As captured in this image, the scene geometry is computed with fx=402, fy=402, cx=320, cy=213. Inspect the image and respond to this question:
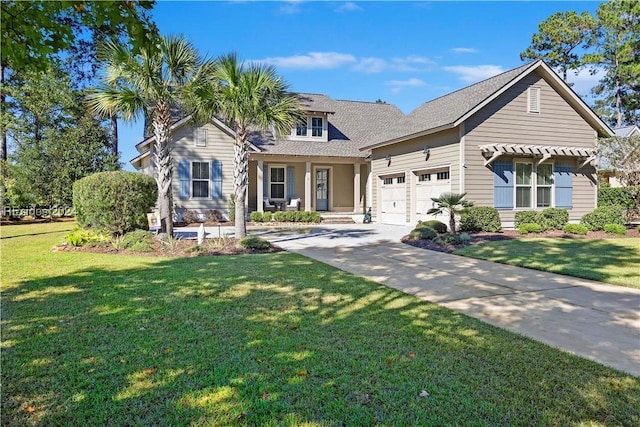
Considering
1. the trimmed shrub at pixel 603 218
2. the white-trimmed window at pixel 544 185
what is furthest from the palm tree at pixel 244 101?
the trimmed shrub at pixel 603 218

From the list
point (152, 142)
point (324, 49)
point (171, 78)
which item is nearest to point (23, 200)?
point (152, 142)

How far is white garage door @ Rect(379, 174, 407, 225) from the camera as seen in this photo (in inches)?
701

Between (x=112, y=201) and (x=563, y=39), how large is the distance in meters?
38.6

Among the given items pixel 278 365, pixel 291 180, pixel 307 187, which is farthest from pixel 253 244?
pixel 291 180

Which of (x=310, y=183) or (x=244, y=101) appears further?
(x=310, y=183)

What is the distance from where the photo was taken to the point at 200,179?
63.2 feet

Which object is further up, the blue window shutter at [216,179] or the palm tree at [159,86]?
the palm tree at [159,86]

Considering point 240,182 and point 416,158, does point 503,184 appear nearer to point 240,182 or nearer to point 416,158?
point 416,158

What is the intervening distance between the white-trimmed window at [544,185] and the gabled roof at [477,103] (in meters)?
2.77

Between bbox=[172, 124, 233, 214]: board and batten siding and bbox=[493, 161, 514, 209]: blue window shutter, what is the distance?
11.9 m

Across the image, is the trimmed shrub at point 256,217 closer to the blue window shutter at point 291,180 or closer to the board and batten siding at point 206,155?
the board and batten siding at point 206,155

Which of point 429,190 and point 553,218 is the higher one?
point 429,190

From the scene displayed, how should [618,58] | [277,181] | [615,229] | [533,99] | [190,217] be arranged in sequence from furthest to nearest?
[618,58] → [277,181] → [190,217] → [533,99] → [615,229]

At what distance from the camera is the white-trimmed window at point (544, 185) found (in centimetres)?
1584
